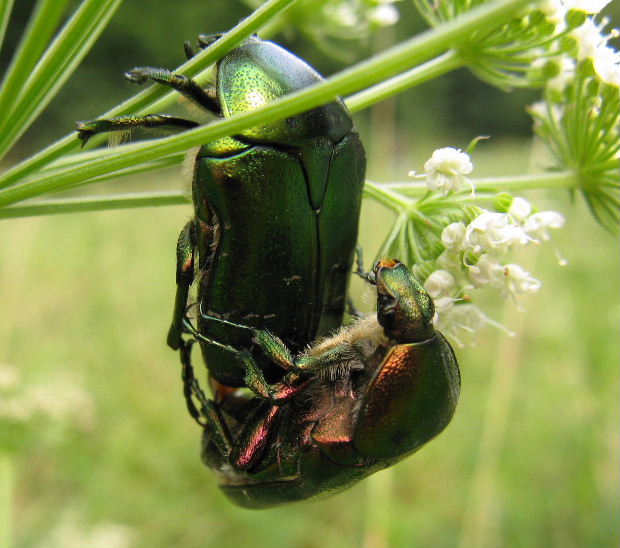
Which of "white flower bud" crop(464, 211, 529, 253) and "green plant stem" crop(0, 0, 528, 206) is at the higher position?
"green plant stem" crop(0, 0, 528, 206)

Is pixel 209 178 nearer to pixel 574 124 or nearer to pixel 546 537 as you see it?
pixel 574 124

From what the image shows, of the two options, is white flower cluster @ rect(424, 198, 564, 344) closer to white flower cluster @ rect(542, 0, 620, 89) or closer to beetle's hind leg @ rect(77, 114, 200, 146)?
white flower cluster @ rect(542, 0, 620, 89)

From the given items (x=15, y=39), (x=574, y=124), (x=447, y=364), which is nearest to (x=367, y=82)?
(x=447, y=364)

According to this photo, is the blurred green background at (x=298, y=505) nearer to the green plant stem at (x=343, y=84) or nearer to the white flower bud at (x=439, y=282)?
the white flower bud at (x=439, y=282)

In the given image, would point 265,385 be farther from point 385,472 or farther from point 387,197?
point 385,472

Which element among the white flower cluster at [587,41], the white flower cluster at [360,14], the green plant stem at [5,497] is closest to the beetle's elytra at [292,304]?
the white flower cluster at [587,41]

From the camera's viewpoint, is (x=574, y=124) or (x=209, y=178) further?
(x=574, y=124)

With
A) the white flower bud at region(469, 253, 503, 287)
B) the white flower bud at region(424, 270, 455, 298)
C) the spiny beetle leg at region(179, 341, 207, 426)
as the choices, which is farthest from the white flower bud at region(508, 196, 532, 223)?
the spiny beetle leg at region(179, 341, 207, 426)
